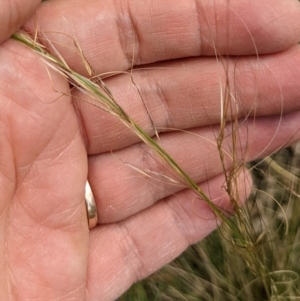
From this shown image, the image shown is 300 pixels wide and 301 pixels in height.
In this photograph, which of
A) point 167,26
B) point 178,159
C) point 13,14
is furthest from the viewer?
point 178,159

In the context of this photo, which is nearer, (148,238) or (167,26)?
(167,26)

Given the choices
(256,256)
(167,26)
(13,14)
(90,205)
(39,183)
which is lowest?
(256,256)

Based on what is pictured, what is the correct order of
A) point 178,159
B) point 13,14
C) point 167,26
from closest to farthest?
point 13,14
point 167,26
point 178,159

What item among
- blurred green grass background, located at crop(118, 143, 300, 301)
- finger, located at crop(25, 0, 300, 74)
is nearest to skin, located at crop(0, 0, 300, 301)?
finger, located at crop(25, 0, 300, 74)

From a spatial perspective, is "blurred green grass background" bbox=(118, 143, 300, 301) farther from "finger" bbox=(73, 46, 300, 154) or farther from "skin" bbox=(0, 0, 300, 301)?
"finger" bbox=(73, 46, 300, 154)

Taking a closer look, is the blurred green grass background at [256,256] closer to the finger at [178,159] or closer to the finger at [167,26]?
the finger at [178,159]

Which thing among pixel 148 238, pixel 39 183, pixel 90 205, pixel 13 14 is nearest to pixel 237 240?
pixel 148 238

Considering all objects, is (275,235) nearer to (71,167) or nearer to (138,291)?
(138,291)

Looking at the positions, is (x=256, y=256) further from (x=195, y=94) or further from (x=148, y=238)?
(x=195, y=94)
